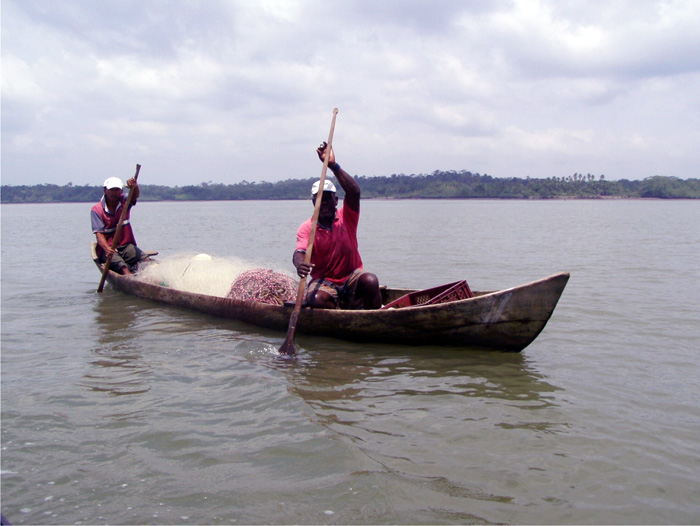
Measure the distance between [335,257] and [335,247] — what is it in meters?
0.11

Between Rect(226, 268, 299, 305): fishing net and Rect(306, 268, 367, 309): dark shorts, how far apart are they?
72 cm

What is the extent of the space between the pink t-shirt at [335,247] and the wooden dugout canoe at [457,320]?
524 millimetres

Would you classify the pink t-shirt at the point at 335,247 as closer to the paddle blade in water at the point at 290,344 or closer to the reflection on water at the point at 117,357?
the paddle blade in water at the point at 290,344

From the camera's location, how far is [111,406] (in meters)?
3.96

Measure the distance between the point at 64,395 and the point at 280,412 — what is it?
171cm

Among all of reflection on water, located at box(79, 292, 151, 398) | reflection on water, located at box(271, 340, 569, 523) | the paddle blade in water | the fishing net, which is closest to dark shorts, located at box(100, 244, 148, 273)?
reflection on water, located at box(79, 292, 151, 398)

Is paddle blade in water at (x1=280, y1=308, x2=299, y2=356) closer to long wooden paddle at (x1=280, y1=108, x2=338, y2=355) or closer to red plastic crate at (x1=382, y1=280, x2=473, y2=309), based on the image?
→ long wooden paddle at (x1=280, y1=108, x2=338, y2=355)

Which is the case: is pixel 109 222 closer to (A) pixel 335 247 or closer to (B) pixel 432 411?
(A) pixel 335 247

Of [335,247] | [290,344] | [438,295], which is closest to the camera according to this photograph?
[290,344]

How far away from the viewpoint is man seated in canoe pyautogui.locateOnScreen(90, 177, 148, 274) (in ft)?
27.4

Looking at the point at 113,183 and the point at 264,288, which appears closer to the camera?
the point at 264,288

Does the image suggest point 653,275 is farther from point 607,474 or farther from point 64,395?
point 64,395

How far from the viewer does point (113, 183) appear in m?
8.32

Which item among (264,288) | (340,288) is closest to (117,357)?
(264,288)
